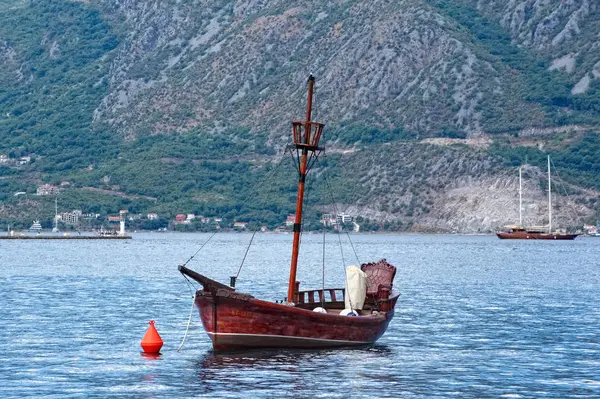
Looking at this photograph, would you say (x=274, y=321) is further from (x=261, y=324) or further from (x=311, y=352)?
(x=311, y=352)

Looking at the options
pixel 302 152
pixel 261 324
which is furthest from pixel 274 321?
pixel 302 152

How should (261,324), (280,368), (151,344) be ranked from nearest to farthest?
(280,368), (261,324), (151,344)

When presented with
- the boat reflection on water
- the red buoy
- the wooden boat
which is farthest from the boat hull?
the red buoy

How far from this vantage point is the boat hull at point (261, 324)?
171ft

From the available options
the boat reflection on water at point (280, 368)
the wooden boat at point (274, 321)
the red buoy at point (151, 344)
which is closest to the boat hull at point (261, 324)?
the wooden boat at point (274, 321)

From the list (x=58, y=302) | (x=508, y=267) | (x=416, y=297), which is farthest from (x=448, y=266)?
(x=58, y=302)

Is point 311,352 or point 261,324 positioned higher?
point 261,324

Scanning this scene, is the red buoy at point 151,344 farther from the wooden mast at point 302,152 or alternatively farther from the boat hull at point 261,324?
the wooden mast at point 302,152

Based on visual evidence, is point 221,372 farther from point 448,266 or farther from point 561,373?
point 448,266

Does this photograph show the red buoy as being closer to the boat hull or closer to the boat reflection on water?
the boat reflection on water

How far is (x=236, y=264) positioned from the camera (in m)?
161

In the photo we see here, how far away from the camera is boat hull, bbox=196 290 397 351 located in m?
52.2

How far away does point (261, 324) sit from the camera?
174 ft

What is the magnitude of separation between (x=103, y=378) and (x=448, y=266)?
110 metres
